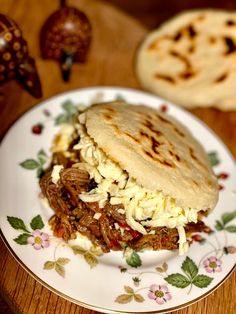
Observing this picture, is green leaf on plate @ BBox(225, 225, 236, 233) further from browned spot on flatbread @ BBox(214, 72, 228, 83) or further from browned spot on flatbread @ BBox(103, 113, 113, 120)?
browned spot on flatbread @ BBox(214, 72, 228, 83)

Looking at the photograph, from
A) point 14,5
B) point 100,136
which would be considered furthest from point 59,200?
point 14,5

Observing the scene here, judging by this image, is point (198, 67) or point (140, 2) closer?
point (198, 67)

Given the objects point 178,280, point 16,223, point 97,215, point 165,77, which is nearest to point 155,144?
point 97,215

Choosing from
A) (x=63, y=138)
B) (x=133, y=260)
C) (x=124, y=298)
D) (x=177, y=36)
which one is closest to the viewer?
(x=124, y=298)

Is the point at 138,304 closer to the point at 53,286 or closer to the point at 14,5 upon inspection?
the point at 53,286

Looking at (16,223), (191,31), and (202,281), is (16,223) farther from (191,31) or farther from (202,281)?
(191,31)

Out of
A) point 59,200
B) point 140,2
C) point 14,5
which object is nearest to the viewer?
point 59,200
